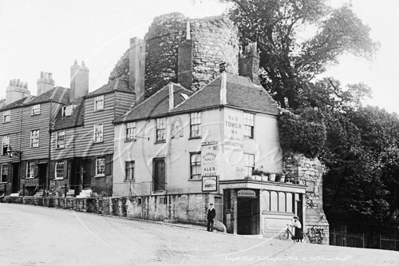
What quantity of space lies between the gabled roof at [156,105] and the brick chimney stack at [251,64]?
4538 mm

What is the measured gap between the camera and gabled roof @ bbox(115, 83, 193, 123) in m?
36.6

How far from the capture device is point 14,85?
49438 millimetres

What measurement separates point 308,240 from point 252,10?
19826mm

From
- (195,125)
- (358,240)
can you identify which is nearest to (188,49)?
(195,125)

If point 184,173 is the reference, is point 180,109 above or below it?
above

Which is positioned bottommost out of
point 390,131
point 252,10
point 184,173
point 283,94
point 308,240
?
point 308,240

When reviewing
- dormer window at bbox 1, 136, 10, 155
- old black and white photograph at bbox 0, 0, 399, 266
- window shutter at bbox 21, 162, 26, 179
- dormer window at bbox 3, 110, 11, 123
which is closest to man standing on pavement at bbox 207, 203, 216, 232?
old black and white photograph at bbox 0, 0, 399, 266

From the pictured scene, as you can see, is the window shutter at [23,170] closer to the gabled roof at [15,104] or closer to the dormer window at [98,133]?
the gabled roof at [15,104]

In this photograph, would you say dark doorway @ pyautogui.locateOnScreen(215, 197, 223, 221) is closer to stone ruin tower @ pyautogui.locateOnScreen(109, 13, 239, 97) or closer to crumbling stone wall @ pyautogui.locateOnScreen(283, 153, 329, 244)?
crumbling stone wall @ pyautogui.locateOnScreen(283, 153, 329, 244)

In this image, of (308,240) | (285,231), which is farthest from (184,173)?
(308,240)

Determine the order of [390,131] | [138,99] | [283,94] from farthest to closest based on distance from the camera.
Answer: [283,94] → [390,131] → [138,99]

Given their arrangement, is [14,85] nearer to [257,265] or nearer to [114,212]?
[114,212]

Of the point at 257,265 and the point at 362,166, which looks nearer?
the point at 257,265

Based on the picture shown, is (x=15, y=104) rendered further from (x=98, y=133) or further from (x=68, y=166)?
(x=98, y=133)
